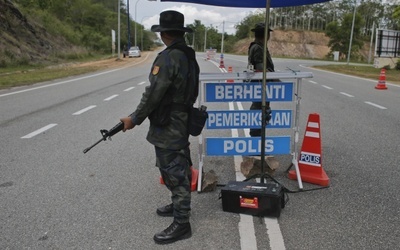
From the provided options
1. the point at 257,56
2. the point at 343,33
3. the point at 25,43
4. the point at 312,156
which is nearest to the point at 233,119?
the point at 312,156

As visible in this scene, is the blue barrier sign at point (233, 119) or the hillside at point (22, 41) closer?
the blue barrier sign at point (233, 119)

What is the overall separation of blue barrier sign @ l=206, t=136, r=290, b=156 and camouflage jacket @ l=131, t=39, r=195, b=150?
1390 millimetres

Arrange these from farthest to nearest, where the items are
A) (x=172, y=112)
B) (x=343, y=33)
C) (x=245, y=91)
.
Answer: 1. (x=343, y=33)
2. (x=245, y=91)
3. (x=172, y=112)

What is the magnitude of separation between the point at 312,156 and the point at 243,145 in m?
0.89

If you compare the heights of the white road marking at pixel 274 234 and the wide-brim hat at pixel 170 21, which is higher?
the wide-brim hat at pixel 170 21

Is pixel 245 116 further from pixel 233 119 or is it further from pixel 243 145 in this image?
pixel 243 145

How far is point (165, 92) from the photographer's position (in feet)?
10.1

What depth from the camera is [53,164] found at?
5.36 meters

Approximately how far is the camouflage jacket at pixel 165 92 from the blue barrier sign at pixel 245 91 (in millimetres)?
1326

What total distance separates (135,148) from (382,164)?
386 cm

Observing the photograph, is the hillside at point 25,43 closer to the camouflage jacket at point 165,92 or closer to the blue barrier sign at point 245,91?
the blue barrier sign at point 245,91

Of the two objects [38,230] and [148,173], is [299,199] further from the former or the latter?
[38,230]

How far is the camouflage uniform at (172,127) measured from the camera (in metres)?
3.04

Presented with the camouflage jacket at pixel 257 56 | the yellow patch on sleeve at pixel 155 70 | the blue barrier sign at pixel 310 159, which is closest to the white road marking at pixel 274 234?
the blue barrier sign at pixel 310 159
